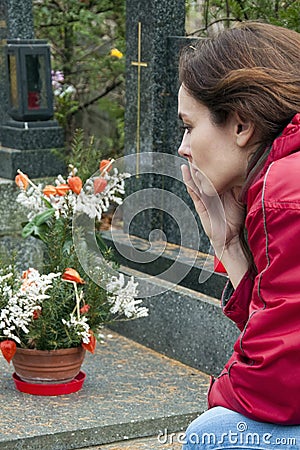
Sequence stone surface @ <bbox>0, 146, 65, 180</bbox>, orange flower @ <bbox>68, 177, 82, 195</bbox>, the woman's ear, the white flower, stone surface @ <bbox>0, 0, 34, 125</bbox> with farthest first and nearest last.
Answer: stone surface @ <bbox>0, 0, 34, 125</bbox> < stone surface @ <bbox>0, 146, 65, 180</bbox> < orange flower @ <bbox>68, 177, 82, 195</bbox> < the white flower < the woman's ear

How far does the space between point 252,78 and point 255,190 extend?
256 millimetres

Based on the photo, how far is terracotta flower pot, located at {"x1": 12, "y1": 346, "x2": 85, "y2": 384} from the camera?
11.7 feet

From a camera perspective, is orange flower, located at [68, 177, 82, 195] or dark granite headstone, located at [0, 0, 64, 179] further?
dark granite headstone, located at [0, 0, 64, 179]

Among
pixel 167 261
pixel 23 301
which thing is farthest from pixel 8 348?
pixel 167 261

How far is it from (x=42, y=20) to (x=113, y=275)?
15.3ft

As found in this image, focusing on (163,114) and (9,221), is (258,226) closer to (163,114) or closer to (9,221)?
(163,114)

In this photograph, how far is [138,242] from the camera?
4918mm

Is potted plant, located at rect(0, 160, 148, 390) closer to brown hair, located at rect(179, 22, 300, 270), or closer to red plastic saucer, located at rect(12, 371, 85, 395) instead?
red plastic saucer, located at rect(12, 371, 85, 395)

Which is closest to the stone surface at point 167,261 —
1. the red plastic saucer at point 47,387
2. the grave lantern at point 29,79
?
the red plastic saucer at point 47,387

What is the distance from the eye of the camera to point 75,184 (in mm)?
3822

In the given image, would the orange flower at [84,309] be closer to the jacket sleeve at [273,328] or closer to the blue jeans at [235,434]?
the blue jeans at [235,434]

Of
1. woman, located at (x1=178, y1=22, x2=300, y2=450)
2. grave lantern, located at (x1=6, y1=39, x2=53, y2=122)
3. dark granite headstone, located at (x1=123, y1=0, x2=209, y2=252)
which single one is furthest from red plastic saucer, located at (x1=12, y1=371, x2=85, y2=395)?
grave lantern, located at (x1=6, y1=39, x2=53, y2=122)

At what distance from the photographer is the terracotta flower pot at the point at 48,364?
140 inches

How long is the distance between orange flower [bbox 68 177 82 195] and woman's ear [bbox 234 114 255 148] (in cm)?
181
